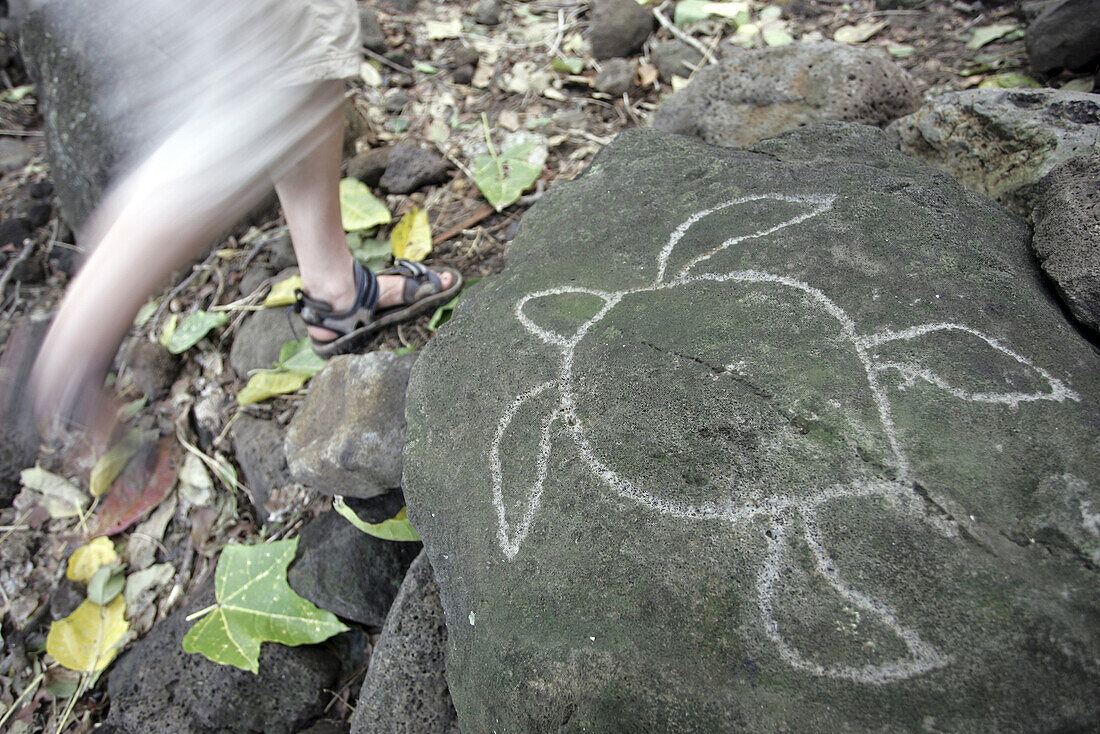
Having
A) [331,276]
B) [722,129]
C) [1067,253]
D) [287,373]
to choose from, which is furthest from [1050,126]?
[287,373]

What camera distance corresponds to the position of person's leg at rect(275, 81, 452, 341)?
192 cm

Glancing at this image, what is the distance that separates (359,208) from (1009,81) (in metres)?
2.46

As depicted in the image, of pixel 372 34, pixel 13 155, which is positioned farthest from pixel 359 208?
pixel 13 155

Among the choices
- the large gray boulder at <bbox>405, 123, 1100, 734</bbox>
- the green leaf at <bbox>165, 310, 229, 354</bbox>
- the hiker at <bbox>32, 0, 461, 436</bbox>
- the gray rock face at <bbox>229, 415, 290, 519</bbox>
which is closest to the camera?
the large gray boulder at <bbox>405, 123, 1100, 734</bbox>

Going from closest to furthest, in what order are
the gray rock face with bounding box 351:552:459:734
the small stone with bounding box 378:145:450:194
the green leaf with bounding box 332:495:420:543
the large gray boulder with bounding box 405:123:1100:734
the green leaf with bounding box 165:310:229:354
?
the large gray boulder with bounding box 405:123:1100:734, the gray rock face with bounding box 351:552:459:734, the green leaf with bounding box 332:495:420:543, the green leaf with bounding box 165:310:229:354, the small stone with bounding box 378:145:450:194

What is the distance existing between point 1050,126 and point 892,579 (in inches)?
51.5

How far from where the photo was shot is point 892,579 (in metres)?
1.03

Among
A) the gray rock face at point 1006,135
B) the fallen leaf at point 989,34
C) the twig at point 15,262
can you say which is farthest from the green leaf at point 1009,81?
the twig at point 15,262

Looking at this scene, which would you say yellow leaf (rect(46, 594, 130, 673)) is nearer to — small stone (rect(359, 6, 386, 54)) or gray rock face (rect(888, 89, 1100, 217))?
gray rock face (rect(888, 89, 1100, 217))

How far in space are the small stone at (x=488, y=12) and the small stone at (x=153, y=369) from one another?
2.36 metres

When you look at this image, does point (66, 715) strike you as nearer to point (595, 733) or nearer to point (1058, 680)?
point (595, 733)

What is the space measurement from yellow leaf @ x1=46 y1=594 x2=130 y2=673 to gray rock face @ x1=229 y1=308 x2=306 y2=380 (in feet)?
2.85

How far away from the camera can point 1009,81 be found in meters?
2.58

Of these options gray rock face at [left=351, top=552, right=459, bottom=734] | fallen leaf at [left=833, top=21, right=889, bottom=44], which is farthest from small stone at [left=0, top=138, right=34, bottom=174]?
fallen leaf at [left=833, top=21, right=889, bottom=44]
